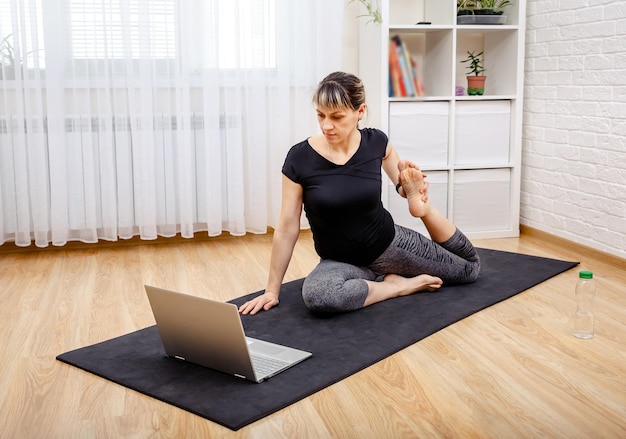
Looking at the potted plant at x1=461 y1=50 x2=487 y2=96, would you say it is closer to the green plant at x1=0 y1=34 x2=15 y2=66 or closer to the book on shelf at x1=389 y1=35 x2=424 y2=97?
the book on shelf at x1=389 y1=35 x2=424 y2=97

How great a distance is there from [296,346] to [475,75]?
218 centimetres

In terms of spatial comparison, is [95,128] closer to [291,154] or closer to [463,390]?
[291,154]

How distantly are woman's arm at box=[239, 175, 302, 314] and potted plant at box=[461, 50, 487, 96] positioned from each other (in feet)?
5.19

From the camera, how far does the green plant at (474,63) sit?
3978 mm

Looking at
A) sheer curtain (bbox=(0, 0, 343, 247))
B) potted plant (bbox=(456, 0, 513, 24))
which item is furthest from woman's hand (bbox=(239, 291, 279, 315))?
potted plant (bbox=(456, 0, 513, 24))

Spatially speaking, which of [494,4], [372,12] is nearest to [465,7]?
[494,4]

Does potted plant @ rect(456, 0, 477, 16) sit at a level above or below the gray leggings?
above

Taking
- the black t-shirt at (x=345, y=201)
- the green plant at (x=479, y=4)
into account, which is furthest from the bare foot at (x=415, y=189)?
the green plant at (x=479, y=4)

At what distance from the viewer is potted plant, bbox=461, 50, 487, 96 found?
388 centimetres

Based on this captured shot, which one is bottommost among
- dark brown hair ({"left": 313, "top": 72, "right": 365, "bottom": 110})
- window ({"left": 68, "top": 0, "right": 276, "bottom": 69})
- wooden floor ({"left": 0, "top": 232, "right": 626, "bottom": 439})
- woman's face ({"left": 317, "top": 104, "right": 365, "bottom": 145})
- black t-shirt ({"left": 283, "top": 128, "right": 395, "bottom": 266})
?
wooden floor ({"left": 0, "top": 232, "right": 626, "bottom": 439})

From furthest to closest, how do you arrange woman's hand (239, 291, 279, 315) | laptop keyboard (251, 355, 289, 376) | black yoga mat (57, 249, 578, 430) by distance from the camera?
woman's hand (239, 291, 279, 315) → laptop keyboard (251, 355, 289, 376) → black yoga mat (57, 249, 578, 430)

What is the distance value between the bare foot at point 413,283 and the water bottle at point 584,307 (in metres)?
0.50

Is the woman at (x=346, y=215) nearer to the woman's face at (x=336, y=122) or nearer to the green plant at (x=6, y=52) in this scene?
the woman's face at (x=336, y=122)

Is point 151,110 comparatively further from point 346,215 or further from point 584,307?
point 584,307
